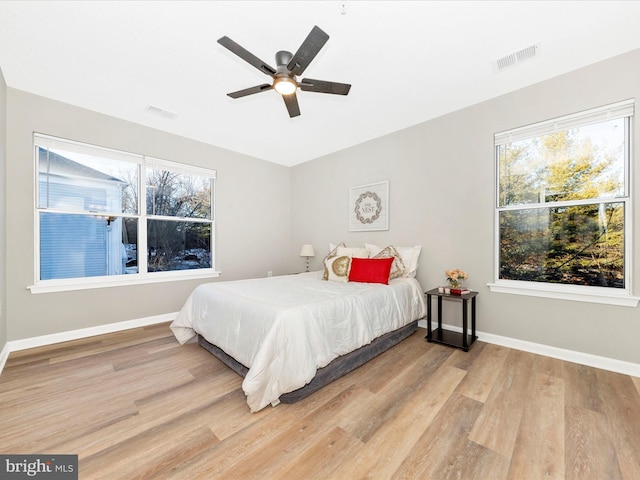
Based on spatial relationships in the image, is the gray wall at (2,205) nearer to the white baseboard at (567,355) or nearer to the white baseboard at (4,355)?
the white baseboard at (4,355)

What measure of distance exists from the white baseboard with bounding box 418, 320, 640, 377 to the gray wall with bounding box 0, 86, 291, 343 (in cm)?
372

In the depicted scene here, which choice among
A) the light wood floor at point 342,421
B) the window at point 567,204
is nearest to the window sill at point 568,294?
the window at point 567,204

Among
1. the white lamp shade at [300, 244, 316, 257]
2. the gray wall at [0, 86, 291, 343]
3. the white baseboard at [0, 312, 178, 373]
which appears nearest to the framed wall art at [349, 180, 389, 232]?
the white lamp shade at [300, 244, 316, 257]

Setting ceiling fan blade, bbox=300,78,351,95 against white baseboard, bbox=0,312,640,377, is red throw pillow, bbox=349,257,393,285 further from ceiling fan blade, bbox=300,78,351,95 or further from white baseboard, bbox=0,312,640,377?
ceiling fan blade, bbox=300,78,351,95

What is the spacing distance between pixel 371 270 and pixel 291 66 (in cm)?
224

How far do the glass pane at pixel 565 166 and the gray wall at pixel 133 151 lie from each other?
12.5ft

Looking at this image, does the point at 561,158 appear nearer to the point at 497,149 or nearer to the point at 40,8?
the point at 497,149

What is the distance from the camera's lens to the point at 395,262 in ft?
11.3

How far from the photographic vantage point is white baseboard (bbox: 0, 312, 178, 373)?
2.73 metres

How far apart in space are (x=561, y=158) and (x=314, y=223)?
11.5 feet

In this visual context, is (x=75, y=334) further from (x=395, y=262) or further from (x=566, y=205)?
(x=566, y=205)

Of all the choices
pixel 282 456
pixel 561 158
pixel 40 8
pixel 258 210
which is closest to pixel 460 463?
pixel 282 456

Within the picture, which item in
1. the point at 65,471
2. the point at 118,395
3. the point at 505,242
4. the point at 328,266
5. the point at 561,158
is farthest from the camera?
the point at 328,266

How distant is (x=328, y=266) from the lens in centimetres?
357
